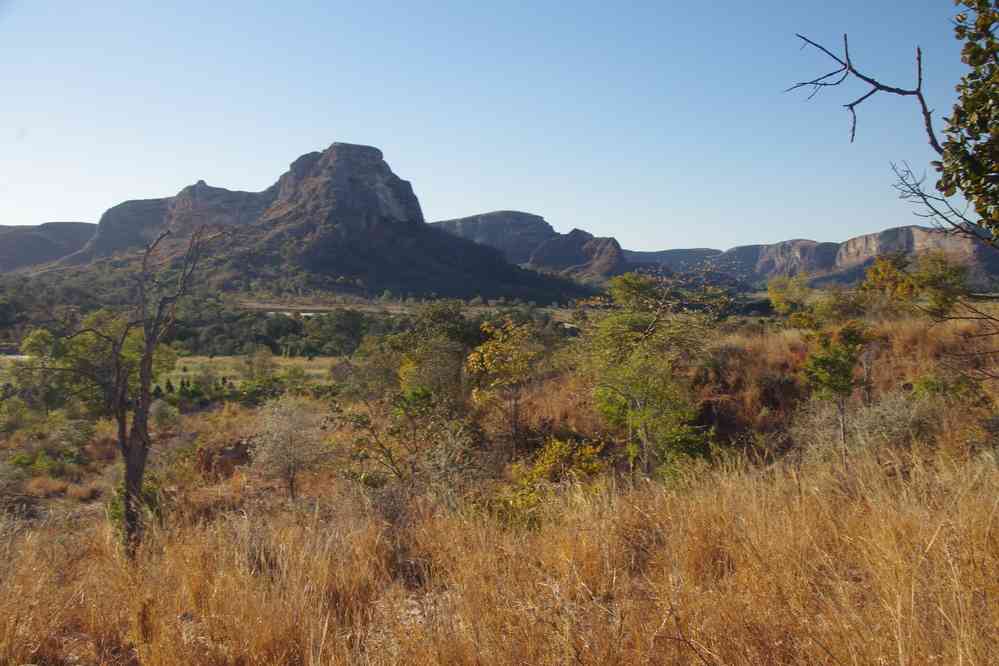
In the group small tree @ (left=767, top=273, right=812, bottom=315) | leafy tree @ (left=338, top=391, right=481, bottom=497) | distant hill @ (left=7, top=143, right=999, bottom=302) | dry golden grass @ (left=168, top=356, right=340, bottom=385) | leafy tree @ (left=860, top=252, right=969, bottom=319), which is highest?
distant hill @ (left=7, top=143, right=999, bottom=302)

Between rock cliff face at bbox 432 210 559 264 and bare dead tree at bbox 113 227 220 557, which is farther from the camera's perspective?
rock cliff face at bbox 432 210 559 264

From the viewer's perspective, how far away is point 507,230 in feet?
575

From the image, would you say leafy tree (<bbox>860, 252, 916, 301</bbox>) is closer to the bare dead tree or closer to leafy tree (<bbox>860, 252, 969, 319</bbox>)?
leafy tree (<bbox>860, 252, 969, 319</bbox>)

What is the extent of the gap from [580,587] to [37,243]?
138 metres

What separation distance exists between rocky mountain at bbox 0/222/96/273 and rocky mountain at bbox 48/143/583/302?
1273 centimetres

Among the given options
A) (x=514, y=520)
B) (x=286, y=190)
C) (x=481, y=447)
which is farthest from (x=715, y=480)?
(x=286, y=190)

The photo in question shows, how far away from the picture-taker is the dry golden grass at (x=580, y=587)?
1727 millimetres

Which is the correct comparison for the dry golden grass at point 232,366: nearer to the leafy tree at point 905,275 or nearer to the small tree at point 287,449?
the small tree at point 287,449

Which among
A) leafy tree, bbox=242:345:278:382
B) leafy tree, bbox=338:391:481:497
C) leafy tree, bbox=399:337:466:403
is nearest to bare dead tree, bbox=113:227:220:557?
leafy tree, bbox=338:391:481:497

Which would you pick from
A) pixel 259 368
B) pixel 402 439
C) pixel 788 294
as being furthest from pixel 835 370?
pixel 259 368

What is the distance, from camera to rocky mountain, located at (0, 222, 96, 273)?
100 metres

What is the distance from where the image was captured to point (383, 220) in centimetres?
10131

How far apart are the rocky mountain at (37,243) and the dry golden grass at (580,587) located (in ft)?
392

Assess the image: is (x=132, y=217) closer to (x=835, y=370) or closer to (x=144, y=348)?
(x=144, y=348)
